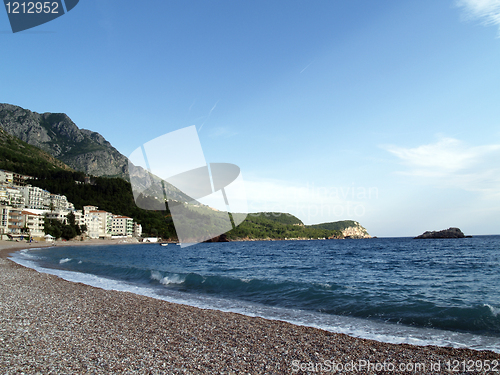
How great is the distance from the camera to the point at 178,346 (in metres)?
6.16

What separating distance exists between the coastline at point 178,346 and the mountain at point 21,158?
143 metres

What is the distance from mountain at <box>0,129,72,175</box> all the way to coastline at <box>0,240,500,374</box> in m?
143

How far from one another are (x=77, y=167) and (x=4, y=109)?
58.6 meters

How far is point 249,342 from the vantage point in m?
6.57

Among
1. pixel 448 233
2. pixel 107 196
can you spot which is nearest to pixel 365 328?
pixel 107 196

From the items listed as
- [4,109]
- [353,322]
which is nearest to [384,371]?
[353,322]

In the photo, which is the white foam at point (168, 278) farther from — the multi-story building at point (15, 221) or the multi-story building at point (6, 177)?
the multi-story building at point (6, 177)

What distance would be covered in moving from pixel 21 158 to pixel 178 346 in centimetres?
16754

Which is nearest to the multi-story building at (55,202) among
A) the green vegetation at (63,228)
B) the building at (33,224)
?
the green vegetation at (63,228)

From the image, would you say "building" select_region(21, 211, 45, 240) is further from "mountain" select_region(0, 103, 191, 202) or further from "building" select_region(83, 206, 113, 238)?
"mountain" select_region(0, 103, 191, 202)

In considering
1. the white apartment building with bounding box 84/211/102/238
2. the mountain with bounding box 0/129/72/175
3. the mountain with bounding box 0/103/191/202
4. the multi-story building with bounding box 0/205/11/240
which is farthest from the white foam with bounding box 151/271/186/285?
the mountain with bounding box 0/103/191/202

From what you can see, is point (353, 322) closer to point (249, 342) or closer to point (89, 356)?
point (249, 342)

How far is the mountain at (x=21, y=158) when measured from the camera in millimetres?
122625

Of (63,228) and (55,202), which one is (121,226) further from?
(63,228)
